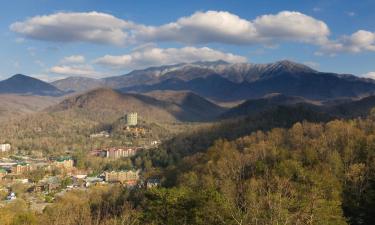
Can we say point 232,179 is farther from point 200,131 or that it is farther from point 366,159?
point 200,131

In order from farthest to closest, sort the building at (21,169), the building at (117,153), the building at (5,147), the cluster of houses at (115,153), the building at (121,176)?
the building at (5,147) < the cluster of houses at (115,153) < the building at (117,153) < the building at (21,169) < the building at (121,176)

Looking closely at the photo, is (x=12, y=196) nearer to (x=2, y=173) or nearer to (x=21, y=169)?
(x=2, y=173)

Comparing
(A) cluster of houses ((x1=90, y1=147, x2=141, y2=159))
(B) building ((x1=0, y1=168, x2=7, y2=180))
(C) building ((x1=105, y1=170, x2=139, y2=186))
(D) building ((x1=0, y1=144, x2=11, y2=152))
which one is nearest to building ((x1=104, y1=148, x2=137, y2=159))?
(A) cluster of houses ((x1=90, y1=147, x2=141, y2=159))

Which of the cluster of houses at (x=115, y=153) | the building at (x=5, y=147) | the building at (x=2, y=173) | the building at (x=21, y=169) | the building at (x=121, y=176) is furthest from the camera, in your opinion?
the building at (x=5, y=147)

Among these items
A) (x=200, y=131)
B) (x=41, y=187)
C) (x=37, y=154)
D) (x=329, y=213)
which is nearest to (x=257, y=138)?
(x=41, y=187)

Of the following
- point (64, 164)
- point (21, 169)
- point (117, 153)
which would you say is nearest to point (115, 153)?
point (117, 153)

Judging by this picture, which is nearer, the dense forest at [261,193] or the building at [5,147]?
the dense forest at [261,193]

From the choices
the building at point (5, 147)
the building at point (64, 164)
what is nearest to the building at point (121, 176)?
the building at point (64, 164)

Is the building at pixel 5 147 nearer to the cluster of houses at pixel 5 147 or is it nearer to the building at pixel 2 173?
the cluster of houses at pixel 5 147
